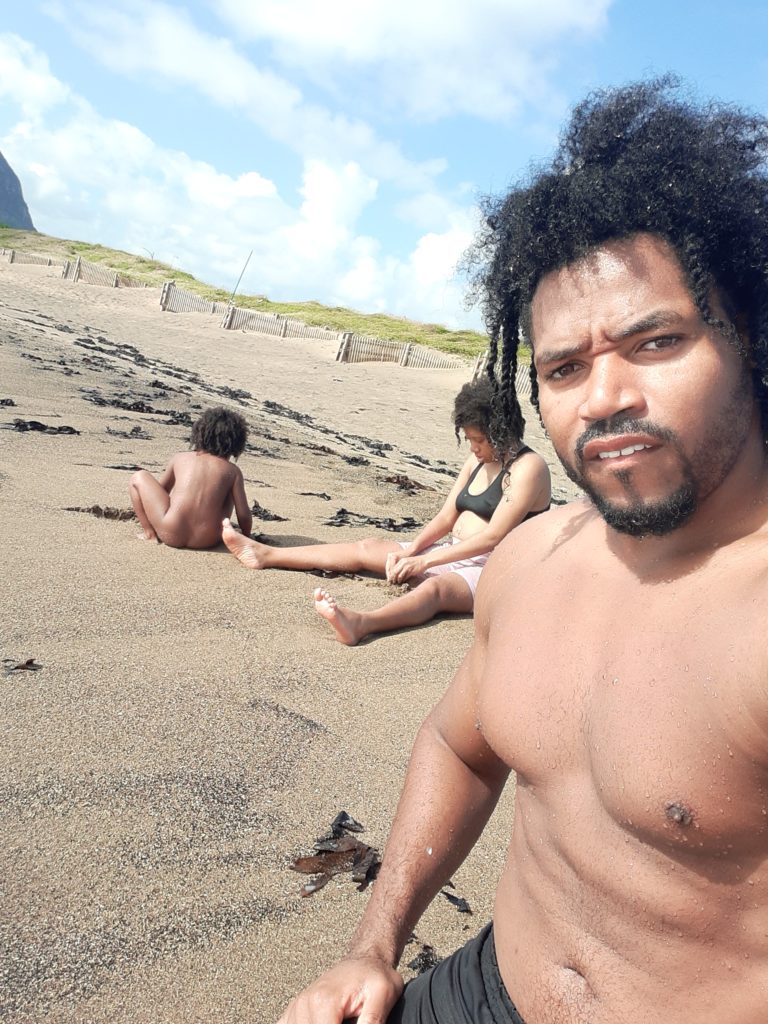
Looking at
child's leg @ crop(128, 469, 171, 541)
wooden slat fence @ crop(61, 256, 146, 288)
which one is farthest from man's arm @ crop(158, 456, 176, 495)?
wooden slat fence @ crop(61, 256, 146, 288)

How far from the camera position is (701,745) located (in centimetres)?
133

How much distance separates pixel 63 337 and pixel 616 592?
1698cm

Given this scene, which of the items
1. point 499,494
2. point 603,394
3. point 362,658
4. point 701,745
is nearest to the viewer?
point 701,745

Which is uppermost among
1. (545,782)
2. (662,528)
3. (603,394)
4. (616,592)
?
(603,394)

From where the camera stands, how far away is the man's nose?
155 centimetres

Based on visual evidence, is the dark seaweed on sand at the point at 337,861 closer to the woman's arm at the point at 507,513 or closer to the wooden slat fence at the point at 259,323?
the woman's arm at the point at 507,513

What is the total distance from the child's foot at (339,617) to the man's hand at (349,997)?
9.03 feet

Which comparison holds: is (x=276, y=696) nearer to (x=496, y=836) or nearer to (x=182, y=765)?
(x=182, y=765)

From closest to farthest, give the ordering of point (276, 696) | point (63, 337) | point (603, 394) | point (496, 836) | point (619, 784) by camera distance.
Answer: point (619, 784) → point (603, 394) → point (496, 836) → point (276, 696) → point (63, 337)

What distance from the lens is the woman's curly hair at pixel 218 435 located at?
246 inches

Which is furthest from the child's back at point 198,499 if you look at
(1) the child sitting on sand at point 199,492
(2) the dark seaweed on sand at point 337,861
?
(2) the dark seaweed on sand at point 337,861

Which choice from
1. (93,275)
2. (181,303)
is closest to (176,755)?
(181,303)

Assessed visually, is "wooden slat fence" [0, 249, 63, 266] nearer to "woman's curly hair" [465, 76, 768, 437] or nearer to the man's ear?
"woman's curly hair" [465, 76, 768, 437]

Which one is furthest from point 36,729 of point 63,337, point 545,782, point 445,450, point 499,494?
point 63,337
